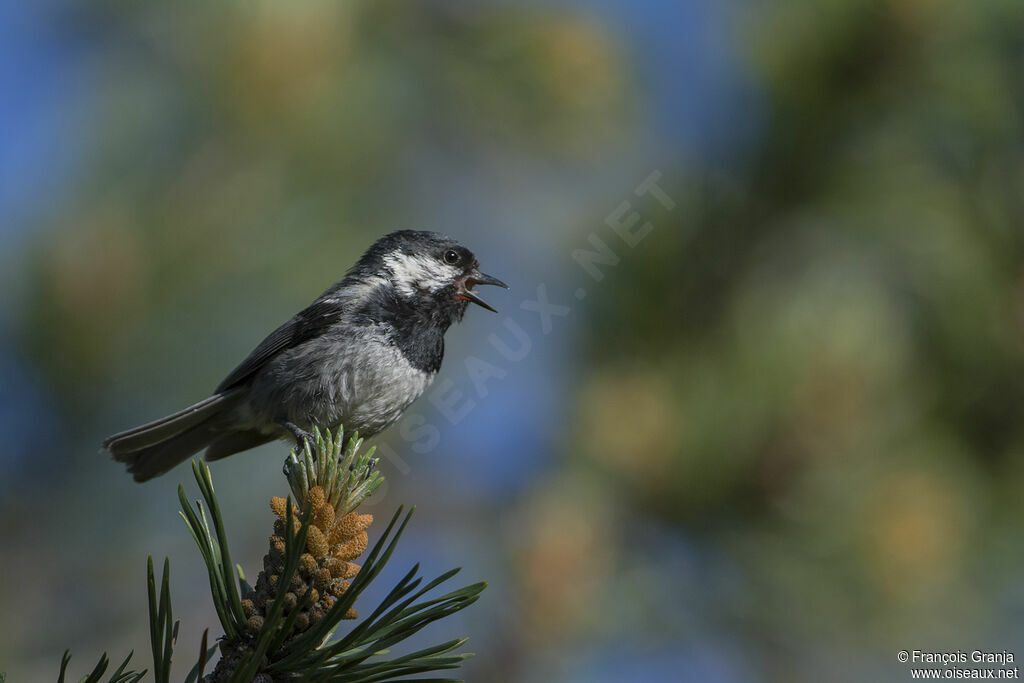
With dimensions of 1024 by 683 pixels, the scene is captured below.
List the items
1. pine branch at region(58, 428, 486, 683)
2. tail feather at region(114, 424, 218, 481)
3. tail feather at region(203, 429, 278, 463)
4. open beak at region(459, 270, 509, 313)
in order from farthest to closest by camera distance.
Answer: open beak at region(459, 270, 509, 313)
tail feather at region(203, 429, 278, 463)
tail feather at region(114, 424, 218, 481)
pine branch at region(58, 428, 486, 683)

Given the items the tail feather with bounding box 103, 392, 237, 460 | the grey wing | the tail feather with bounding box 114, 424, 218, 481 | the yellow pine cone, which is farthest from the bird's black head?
the yellow pine cone

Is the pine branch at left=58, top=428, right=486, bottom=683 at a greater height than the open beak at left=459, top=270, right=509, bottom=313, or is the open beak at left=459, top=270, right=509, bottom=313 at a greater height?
the open beak at left=459, top=270, right=509, bottom=313

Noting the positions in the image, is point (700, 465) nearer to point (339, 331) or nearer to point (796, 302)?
point (796, 302)

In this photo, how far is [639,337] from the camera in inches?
126

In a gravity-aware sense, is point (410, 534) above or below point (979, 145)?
below

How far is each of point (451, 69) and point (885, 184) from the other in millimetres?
1774

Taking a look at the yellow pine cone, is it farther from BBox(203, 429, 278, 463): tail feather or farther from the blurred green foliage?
BBox(203, 429, 278, 463): tail feather

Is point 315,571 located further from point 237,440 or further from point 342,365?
point 237,440

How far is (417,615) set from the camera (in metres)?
1.33

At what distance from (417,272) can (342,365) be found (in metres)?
0.59

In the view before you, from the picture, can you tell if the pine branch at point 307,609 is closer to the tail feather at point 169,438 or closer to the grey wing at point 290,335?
the tail feather at point 169,438

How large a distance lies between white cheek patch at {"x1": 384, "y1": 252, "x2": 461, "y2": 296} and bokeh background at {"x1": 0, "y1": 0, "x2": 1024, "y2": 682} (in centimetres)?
14

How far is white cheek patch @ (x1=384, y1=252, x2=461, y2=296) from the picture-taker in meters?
3.39

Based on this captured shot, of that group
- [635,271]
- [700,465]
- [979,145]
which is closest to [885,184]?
[979,145]
